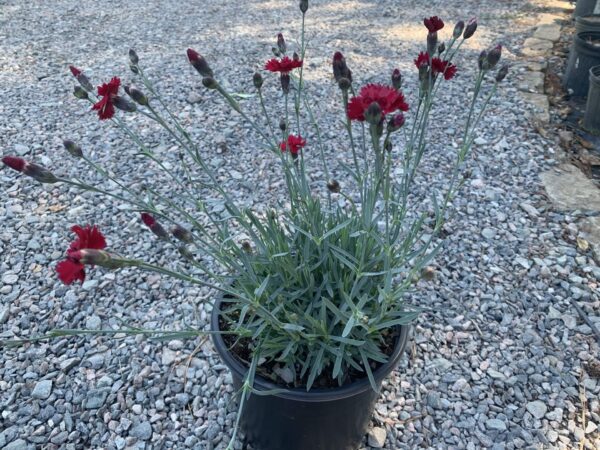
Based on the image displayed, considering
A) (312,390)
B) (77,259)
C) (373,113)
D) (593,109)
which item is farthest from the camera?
(593,109)

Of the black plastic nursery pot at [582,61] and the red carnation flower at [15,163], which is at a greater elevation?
the red carnation flower at [15,163]

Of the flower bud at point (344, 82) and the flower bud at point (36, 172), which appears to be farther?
the flower bud at point (344, 82)

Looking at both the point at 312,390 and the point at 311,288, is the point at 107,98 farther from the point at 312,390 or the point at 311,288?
the point at 312,390

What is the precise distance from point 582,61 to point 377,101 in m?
3.10

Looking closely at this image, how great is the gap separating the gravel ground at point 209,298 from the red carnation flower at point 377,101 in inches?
23.0

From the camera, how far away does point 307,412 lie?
134 cm

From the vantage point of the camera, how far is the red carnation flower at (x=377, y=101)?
1028 mm

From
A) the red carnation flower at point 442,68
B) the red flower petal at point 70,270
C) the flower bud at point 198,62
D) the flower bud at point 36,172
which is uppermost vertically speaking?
the flower bud at point 198,62

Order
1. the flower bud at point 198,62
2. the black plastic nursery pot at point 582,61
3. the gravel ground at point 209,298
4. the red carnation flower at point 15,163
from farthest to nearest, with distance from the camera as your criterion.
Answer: the black plastic nursery pot at point 582,61, the gravel ground at point 209,298, the flower bud at point 198,62, the red carnation flower at point 15,163

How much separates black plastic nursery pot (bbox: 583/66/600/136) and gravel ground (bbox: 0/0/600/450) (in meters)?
0.37

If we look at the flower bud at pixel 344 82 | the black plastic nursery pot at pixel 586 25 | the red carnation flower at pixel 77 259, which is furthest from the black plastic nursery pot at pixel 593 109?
the red carnation flower at pixel 77 259

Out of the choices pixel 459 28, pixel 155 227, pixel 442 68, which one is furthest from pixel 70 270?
pixel 459 28

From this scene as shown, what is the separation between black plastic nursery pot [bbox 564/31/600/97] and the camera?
3.41 m

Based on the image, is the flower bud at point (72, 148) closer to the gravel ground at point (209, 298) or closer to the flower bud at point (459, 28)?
the gravel ground at point (209, 298)
